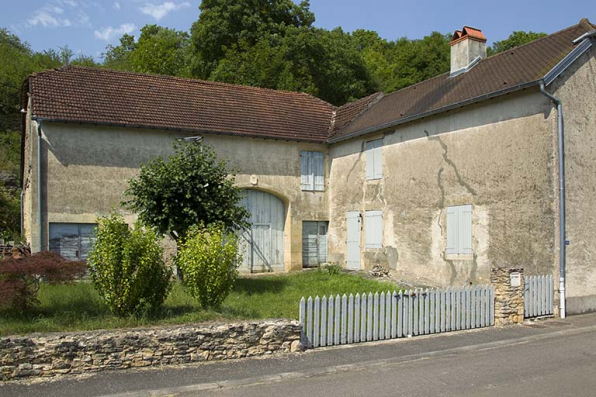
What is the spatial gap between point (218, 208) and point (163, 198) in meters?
1.41

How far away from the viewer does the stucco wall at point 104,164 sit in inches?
650

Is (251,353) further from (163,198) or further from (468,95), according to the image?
(468,95)

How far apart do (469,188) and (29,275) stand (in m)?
11.3

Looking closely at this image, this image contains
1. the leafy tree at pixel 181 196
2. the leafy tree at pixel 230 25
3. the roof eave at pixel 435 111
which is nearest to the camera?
the roof eave at pixel 435 111

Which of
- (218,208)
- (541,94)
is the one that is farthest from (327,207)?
(541,94)

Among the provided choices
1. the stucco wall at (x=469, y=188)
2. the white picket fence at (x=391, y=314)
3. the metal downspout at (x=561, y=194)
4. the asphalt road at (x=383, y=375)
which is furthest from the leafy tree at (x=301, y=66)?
the asphalt road at (x=383, y=375)

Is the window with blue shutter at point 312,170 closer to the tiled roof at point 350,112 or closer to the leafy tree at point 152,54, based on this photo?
the tiled roof at point 350,112

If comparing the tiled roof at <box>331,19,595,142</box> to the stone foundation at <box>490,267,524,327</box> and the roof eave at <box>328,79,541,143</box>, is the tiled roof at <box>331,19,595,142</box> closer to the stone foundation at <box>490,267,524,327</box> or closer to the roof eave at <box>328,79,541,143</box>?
the roof eave at <box>328,79,541,143</box>

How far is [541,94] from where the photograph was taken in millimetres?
13102

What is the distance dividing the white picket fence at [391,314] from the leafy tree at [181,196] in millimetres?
4951

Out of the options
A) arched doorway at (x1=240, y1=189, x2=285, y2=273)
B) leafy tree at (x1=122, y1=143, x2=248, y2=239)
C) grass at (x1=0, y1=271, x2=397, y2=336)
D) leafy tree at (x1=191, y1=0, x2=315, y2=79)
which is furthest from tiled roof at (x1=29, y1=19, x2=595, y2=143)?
leafy tree at (x1=191, y1=0, x2=315, y2=79)

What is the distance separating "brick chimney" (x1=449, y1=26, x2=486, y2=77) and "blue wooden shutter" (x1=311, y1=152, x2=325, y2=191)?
19.4ft

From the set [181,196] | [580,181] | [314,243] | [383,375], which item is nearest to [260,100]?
[314,243]

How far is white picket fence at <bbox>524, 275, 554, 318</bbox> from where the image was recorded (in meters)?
11.9
